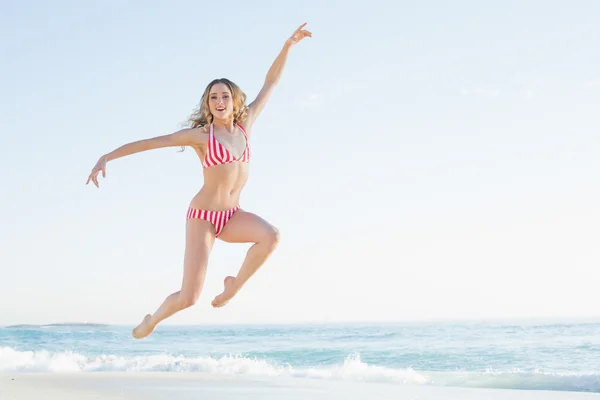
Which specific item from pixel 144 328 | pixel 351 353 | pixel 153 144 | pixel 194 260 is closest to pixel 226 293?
pixel 194 260

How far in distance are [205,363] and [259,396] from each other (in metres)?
7.17

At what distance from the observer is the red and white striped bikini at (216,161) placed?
5.29 metres

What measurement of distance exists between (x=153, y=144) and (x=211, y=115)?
0.50 metres

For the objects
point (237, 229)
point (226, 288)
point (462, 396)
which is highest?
point (237, 229)

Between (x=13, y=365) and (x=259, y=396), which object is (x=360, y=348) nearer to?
(x=13, y=365)

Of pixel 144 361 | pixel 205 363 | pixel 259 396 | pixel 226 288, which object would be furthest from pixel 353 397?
pixel 144 361

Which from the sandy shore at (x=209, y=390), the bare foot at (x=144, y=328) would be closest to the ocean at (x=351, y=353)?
the sandy shore at (x=209, y=390)

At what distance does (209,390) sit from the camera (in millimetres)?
10547

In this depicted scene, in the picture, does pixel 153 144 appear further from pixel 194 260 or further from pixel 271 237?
pixel 271 237

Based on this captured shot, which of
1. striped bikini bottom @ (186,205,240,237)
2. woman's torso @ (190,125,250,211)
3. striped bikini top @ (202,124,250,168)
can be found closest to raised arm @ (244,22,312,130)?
woman's torso @ (190,125,250,211)

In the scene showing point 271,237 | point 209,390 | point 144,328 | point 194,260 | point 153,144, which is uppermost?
point 153,144

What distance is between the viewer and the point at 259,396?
979 centimetres

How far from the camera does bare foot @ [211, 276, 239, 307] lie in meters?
5.53

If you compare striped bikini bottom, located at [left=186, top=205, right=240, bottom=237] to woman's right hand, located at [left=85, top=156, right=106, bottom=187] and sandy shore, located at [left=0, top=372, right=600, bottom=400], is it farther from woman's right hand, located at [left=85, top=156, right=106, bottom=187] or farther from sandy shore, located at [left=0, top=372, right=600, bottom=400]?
sandy shore, located at [left=0, top=372, right=600, bottom=400]
